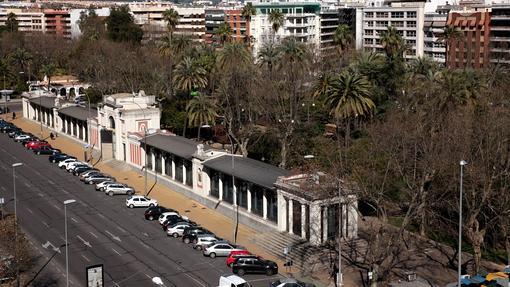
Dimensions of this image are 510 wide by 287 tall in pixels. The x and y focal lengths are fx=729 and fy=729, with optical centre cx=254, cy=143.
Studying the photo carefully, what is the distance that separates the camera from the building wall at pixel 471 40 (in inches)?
5019

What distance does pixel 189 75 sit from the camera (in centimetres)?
9550

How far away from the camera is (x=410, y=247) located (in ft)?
179

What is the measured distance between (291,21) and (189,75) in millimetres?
85386

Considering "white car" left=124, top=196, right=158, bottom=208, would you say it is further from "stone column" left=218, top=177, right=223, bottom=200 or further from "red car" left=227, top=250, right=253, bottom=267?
"red car" left=227, top=250, right=253, bottom=267

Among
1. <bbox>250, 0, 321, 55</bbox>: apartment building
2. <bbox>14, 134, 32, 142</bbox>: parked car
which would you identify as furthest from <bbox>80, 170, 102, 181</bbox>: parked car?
<bbox>250, 0, 321, 55</bbox>: apartment building

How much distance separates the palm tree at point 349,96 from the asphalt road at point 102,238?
23.3m

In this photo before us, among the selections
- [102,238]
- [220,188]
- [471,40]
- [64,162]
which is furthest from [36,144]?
[471,40]

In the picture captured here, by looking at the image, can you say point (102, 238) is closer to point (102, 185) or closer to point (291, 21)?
point (102, 185)

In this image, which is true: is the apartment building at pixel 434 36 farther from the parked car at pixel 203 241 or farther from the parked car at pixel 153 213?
the parked car at pixel 203 241

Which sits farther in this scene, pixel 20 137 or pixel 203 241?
pixel 20 137

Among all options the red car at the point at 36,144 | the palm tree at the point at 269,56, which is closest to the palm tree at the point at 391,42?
A: the palm tree at the point at 269,56

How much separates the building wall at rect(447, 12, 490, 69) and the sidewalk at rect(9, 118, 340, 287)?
217 ft

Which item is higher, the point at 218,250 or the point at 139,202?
the point at 139,202

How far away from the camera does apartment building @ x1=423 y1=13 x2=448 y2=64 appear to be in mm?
144625
